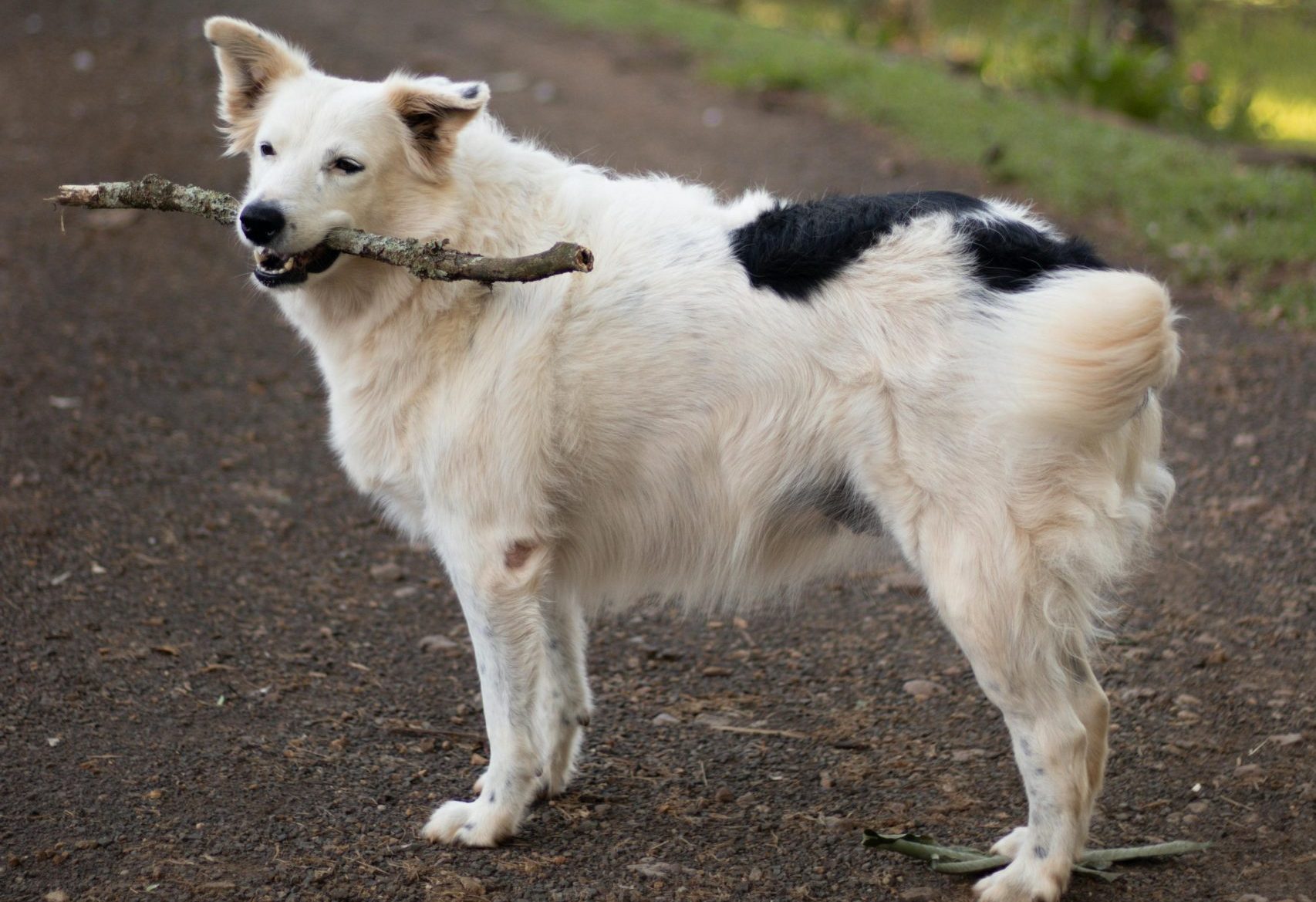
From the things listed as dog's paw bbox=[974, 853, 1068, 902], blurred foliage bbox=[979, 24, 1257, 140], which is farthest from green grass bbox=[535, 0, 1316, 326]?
dog's paw bbox=[974, 853, 1068, 902]

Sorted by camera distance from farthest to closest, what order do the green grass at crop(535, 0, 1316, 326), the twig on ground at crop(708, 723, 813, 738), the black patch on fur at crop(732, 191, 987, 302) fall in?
the green grass at crop(535, 0, 1316, 326)
the twig on ground at crop(708, 723, 813, 738)
the black patch on fur at crop(732, 191, 987, 302)

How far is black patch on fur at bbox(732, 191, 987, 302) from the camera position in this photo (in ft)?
10.3

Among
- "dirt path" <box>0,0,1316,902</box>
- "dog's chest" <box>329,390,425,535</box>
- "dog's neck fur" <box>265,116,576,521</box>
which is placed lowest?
"dirt path" <box>0,0,1316,902</box>

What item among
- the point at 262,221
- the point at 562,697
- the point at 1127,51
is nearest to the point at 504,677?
the point at 562,697

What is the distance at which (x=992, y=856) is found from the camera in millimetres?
3238

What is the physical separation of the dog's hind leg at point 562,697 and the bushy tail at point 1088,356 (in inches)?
58.9

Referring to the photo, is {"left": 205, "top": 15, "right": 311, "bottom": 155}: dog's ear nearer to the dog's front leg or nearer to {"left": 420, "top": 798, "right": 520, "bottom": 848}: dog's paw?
the dog's front leg

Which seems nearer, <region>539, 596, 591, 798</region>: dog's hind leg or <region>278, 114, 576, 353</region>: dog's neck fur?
<region>278, 114, 576, 353</region>: dog's neck fur

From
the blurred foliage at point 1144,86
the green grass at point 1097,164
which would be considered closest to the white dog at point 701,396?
the green grass at point 1097,164

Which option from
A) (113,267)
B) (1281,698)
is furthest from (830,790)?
(113,267)

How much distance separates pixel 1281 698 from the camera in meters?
3.95

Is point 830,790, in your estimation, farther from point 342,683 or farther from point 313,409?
point 313,409

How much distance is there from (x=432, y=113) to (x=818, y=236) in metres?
1.10

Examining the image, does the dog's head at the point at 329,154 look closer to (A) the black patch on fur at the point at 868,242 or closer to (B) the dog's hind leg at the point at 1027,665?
(A) the black patch on fur at the point at 868,242
